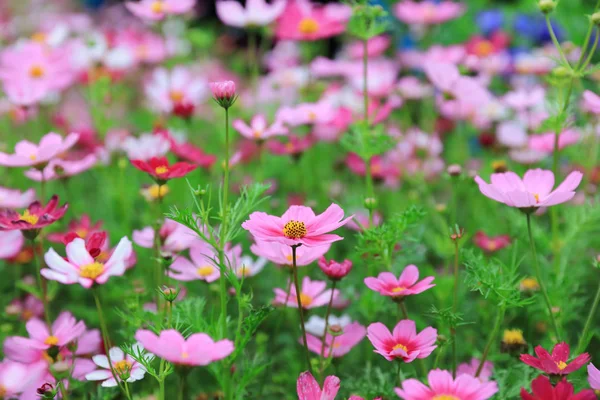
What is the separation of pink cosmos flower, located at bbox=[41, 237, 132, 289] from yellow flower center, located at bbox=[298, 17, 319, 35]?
0.98m

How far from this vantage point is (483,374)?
1029 mm

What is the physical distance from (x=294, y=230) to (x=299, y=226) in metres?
0.01

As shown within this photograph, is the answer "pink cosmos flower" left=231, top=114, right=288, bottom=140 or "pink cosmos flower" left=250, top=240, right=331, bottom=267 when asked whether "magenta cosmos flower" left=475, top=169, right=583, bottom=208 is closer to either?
"pink cosmos flower" left=250, top=240, right=331, bottom=267

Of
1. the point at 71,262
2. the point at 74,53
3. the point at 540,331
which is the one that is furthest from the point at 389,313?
the point at 74,53

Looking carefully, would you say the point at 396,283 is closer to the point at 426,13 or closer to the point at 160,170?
the point at 160,170

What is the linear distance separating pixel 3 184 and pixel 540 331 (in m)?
1.29

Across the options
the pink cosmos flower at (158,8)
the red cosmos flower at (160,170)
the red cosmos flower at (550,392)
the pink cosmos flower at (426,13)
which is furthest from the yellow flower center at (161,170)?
the pink cosmos flower at (426,13)

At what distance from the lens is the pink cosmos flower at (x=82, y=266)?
2.65 feet

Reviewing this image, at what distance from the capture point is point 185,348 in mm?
738

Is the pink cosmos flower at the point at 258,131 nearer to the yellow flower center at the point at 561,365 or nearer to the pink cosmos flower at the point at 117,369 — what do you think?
the pink cosmos flower at the point at 117,369

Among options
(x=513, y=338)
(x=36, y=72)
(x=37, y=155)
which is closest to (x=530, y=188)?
(x=513, y=338)

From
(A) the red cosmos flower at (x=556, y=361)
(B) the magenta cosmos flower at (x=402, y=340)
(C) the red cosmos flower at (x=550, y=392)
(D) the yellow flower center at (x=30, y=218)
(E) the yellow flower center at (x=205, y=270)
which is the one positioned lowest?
(E) the yellow flower center at (x=205, y=270)

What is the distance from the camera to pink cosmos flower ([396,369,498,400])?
2.47 feet

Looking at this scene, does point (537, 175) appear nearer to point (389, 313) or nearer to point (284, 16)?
point (389, 313)
